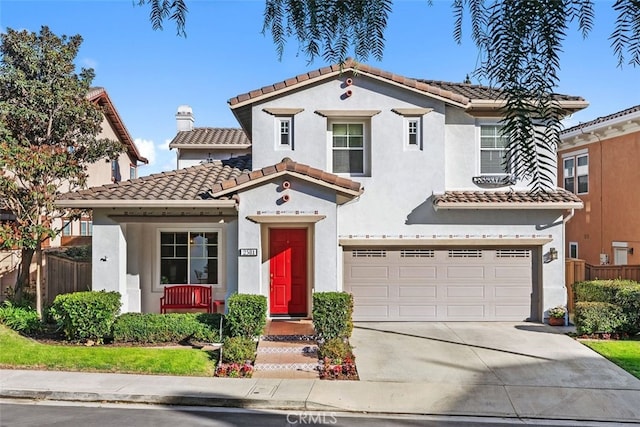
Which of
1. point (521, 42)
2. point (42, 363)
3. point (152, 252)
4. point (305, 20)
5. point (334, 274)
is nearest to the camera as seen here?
point (521, 42)

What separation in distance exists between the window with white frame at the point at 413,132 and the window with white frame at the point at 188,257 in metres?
6.29

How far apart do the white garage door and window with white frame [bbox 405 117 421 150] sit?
3147mm

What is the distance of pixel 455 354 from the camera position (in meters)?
10.7

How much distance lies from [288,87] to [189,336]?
734 centimetres

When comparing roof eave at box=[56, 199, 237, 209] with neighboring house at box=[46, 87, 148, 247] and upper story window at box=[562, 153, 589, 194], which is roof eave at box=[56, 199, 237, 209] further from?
upper story window at box=[562, 153, 589, 194]

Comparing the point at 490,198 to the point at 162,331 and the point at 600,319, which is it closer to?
the point at 600,319

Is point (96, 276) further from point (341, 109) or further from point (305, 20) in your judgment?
point (305, 20)

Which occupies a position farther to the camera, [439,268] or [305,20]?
[439,268]

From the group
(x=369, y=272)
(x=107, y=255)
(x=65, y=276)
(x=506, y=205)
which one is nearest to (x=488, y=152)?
(x=506, y=205)

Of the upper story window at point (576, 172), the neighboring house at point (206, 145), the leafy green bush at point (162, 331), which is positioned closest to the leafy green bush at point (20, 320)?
the leafy green bush at point (162, 331)

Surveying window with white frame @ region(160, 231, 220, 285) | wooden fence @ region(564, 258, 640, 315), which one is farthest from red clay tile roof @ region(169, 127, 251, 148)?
wooden fence @ region(564, 258, 640, 315)

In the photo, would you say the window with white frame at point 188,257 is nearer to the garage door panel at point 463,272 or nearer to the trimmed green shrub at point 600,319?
the garage door panel at point 463,272

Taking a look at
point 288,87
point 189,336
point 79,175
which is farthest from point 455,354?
point 79,175

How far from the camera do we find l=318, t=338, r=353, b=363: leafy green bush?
9.76 meters
